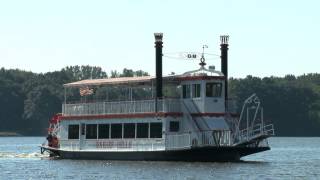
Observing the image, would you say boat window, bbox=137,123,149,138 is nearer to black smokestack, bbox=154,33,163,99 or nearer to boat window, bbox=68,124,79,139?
black smokestack, bbox=154,33,163,99

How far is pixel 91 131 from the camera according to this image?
67625mm

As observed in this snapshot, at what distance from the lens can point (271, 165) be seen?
211 feet

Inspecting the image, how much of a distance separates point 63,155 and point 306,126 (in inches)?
4226

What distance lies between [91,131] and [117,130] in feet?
8.80

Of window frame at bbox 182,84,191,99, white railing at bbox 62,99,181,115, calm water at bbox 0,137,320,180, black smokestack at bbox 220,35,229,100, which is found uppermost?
black smokestack at bbox 220,35,229,100

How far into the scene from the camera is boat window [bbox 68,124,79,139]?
68.9 metres

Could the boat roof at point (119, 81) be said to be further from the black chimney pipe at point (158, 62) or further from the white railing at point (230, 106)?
the white railing at point (230, 106)

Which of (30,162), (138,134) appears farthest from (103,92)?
(138,134)

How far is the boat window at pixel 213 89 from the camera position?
6325 centimetres

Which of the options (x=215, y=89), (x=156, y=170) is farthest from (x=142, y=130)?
(x=156, y=170)

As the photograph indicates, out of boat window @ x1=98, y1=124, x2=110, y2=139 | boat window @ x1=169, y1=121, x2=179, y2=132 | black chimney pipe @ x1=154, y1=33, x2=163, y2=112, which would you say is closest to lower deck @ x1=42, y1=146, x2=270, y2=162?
boat window @ x1=169, y1=121, x2=179, y2=132

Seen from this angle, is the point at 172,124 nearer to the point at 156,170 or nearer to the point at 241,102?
the point at 156,170

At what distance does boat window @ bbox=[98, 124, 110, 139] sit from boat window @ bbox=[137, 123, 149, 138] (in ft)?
9.97

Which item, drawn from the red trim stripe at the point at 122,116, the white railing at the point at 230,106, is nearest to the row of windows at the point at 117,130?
the red trim stripe at the point at 122,116
